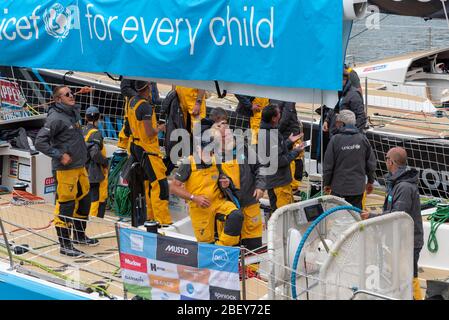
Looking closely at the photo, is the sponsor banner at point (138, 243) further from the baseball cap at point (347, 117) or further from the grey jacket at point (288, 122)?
the grey jacket at point (288, 122)

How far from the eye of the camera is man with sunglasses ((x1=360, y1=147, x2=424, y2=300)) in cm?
589

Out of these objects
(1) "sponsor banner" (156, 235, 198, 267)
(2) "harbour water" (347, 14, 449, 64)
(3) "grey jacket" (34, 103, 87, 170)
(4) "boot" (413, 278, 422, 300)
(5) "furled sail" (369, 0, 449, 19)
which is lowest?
(4) "boot" (413, 278, 422, 300)

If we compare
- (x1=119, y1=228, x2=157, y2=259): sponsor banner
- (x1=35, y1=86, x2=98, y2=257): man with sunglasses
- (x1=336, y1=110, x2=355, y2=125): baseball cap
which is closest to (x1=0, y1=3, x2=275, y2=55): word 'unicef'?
(x1=35, y1=86, x2=98, y2=257): man with sunglasses

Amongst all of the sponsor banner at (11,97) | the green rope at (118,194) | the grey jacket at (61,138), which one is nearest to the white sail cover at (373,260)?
the grey jacket at (61,138)

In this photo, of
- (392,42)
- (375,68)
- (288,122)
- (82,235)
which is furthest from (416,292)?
(392,42)

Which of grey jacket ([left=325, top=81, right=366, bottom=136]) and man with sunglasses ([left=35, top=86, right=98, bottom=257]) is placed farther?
grey jacket ([left=325, top=81, right=366, bottom=136])

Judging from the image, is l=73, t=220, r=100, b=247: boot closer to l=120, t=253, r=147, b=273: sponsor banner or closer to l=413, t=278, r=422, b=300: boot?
l=120, t=253, r=147, b=273: sponsor banner

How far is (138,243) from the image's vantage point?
5223 mm

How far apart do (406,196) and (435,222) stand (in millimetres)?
1486

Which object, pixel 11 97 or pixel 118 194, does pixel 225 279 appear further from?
pixel 11 97

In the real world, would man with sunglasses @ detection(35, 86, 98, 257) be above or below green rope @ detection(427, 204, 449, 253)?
above

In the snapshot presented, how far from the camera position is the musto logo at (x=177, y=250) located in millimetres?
4980

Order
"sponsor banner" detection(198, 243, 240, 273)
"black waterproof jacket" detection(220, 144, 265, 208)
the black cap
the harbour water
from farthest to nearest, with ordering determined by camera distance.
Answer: the harbour water, the black cap, "black waterproof jacket" detection(220, 144, 265, 208), "sponsor banner" detection(198, 243, 240, 273)

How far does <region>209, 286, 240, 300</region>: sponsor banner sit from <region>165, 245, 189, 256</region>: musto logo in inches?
10.9
